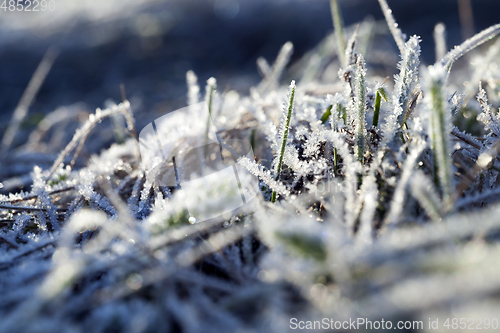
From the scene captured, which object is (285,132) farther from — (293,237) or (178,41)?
(178,41)

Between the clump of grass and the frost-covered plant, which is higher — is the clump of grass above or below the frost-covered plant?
above

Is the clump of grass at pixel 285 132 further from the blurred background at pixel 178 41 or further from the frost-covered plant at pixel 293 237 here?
the blurred background at pixel 178 41

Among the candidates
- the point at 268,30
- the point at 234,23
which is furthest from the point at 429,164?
the point at 234,23

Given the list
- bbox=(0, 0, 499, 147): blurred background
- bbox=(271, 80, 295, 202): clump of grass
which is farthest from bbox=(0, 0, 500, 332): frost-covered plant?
bbox=(0, 0, 499, 147): blurred background

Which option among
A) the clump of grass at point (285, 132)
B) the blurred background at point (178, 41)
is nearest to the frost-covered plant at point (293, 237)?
the clump of grass at point (285, 132)

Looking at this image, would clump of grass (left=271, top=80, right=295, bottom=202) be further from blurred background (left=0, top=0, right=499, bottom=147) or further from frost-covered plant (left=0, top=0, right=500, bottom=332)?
blurred background (left=0, top=0, right=499, bottom=147)

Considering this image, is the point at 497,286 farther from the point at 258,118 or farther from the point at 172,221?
the point at 258,118
